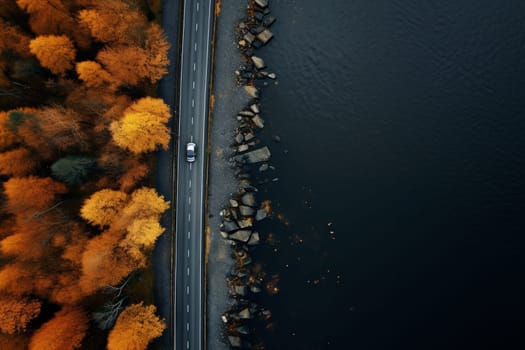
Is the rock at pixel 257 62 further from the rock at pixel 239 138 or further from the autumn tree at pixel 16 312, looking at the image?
the autumn tree at pixel 16 312

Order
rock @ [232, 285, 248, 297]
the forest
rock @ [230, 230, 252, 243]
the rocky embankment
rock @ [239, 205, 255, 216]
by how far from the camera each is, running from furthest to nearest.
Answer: rock @ [239, 205, 255, 216], rock @ [230, 230, 252, 243], the rocky embankment, rock @ [232, 285, 248, 297], the forest

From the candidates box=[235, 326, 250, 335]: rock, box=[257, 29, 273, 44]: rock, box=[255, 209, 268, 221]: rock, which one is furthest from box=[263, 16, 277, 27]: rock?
box=[235, 326, 250, 335]: rock

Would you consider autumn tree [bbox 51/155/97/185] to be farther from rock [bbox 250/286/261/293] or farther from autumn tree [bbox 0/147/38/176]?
rock [bbox 250/286/261/293]

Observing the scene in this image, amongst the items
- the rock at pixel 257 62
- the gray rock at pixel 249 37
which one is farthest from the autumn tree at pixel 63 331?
the gray rock at pixel 249 37

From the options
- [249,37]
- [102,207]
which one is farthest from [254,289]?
[249,37]

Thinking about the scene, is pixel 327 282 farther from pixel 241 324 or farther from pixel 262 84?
pixel 262 84

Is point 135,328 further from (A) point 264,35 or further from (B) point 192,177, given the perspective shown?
(A) point 264,35

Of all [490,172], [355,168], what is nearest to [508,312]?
[490,172]
